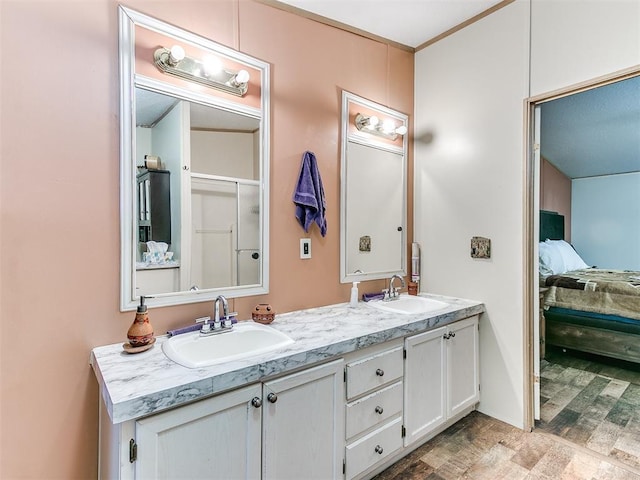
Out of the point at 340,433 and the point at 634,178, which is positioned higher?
the point at 634,178

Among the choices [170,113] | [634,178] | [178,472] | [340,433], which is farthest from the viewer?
[634,178]

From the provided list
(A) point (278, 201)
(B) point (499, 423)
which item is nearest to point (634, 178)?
(B) point (499, 423)

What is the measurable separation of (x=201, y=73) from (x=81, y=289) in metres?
1.17

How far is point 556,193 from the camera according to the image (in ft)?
15.4

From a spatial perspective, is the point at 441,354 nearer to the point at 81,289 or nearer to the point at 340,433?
the point at 340,433

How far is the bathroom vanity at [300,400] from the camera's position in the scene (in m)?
1.04

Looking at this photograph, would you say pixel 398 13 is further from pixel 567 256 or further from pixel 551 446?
pixel 567 256

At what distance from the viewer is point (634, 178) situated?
453cm

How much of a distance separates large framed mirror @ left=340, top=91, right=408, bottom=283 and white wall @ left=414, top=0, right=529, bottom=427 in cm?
21

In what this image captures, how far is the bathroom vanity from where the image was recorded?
3.42 ft

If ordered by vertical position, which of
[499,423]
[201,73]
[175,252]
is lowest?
[499,423]

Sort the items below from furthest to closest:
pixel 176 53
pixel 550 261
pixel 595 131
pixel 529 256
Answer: pixel 550 261, pixel 595 131, pixel 529 256, pixel 176 53

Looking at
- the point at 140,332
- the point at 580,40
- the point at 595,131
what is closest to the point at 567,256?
the point at 595,131

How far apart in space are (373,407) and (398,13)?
2.45 m
